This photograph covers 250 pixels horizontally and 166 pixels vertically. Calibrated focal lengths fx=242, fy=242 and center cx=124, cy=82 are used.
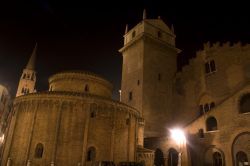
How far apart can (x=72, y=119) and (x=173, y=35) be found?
2797cm

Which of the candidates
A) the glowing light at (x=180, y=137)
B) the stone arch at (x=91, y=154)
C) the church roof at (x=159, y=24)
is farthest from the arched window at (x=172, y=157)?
the church roof at (x=159, y=24)

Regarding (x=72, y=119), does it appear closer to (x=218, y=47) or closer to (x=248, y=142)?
(x=248, y=142)

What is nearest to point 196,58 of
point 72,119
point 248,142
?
point 248,142

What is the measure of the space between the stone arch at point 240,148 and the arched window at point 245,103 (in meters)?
2.61

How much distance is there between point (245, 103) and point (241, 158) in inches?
217

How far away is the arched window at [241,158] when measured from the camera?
2315 cm

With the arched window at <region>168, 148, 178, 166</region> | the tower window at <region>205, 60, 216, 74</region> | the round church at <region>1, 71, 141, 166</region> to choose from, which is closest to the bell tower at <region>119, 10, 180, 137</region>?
the arched window at <region>168, 148, 178, 166</region>

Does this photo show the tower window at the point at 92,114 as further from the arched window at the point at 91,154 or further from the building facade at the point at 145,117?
the arched window at the point at 91,154

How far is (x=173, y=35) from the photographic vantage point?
4422 cm

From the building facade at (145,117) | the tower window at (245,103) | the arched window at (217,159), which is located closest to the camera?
the building facade at (145,117)

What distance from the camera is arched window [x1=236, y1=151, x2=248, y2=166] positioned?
2315cm

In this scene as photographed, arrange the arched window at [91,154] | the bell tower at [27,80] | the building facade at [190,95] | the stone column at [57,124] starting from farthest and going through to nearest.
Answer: the bell tower at [27,80] < the building facade at [190,95] < the arched window at [91,154] < the stone column at [57,124]

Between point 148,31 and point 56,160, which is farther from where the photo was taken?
point 148,31

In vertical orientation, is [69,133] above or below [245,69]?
below
